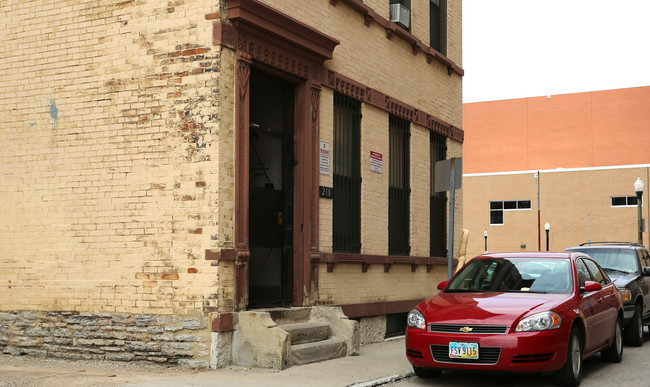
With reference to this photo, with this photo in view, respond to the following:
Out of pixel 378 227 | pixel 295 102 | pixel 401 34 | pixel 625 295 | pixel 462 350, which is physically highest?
pixel 401 34

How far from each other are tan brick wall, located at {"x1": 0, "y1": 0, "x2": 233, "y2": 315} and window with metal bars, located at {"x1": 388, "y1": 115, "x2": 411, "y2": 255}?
568 centimetres

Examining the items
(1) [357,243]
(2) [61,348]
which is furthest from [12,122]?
(1) [357,243]

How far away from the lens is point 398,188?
16.2 metres

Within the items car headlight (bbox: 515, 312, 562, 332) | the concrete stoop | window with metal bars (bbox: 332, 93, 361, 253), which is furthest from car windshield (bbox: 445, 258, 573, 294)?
window with metal bars (bbox: 332, 93, 361, 253)

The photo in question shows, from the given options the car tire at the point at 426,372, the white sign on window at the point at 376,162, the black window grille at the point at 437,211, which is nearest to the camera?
the car tire at the point at 426,372

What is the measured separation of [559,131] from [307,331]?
194ft

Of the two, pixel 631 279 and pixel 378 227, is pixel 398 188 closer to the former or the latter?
pixel 378 227

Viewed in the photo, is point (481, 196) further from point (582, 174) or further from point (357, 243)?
point (357, 243)

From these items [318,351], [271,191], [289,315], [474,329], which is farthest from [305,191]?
[474,329]

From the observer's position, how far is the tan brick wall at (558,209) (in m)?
58.1

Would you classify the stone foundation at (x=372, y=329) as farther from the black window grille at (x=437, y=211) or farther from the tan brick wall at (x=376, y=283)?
the black window grille at (x=437, y=211)

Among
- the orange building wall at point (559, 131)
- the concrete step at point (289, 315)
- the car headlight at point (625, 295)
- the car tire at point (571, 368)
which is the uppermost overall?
the orange building wall at point (559, 131)

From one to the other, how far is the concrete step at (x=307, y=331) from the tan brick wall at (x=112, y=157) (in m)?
1.36

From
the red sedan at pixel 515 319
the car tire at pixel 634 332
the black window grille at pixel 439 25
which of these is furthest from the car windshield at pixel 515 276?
the black window grille at pixel 439 25
